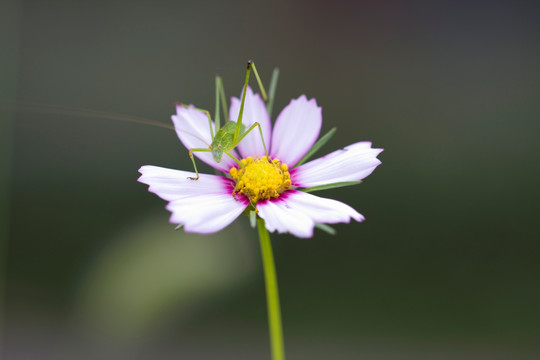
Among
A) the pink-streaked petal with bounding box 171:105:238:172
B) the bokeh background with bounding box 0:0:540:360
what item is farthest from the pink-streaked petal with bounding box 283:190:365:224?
the bokeh background with bounding box 0:0:540:360

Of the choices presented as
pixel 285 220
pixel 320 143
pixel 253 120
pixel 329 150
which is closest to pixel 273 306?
pixel 285 220

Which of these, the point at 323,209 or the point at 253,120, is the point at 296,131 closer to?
the point at 253,120

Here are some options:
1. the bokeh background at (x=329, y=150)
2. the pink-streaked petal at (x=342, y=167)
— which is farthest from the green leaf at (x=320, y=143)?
the bokeh background at (x=329, y=150)


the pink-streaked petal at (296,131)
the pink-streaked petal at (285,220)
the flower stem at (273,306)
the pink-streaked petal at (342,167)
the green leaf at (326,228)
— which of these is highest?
the pink-streaked petal at (296,131)

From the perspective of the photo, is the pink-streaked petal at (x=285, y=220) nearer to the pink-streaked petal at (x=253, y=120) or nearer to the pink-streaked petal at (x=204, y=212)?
the pink-streaked petal at (x=204, y=212)
